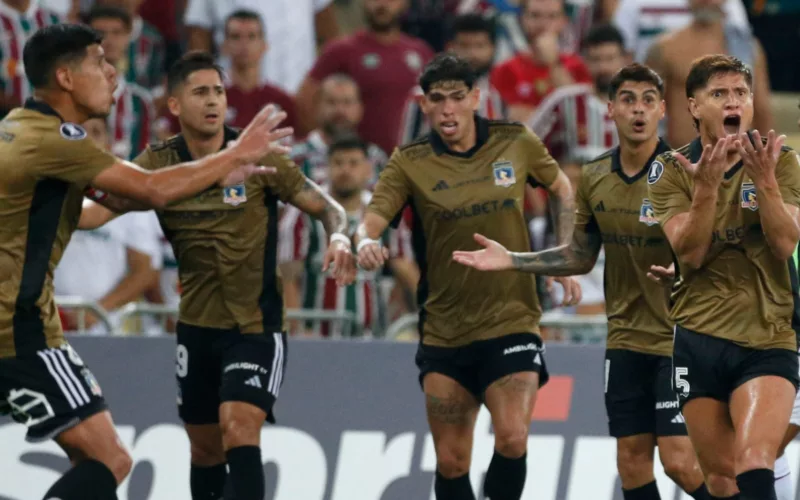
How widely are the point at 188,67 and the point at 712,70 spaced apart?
3.24m

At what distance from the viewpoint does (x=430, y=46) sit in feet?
49.7

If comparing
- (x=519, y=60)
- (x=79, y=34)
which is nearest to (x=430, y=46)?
(x=519, y=60)

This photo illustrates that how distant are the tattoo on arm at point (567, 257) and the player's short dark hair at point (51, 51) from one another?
2.51 meters

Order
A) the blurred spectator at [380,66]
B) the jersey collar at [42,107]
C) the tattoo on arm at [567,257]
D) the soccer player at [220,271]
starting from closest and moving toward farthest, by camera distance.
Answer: the jersey collar at [42,107], the tattoo on arm at [567,257], the soccer player at [220,271], the blurred spectator at [380,66]

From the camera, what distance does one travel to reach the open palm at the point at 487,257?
346 inches

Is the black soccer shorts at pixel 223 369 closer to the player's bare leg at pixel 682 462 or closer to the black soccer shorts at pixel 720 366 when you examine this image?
the player's bare leg at pixel 682 462

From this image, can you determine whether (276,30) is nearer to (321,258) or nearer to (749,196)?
(321,258)

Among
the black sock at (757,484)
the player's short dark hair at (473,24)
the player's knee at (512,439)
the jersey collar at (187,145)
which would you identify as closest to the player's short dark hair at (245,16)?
the player's short dark hair at (473,24)

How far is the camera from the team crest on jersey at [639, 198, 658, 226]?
894 centimetres

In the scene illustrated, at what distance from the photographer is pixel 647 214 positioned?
8.95m

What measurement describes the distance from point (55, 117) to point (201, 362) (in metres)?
2.02

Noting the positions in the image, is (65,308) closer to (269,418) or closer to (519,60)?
(269,418)

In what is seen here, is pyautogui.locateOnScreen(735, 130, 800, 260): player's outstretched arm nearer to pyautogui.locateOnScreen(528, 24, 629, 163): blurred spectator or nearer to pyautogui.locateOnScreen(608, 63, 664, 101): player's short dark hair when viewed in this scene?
pyautogui.locateOnScreen(608, 63, 664, 101): player's short dark hair

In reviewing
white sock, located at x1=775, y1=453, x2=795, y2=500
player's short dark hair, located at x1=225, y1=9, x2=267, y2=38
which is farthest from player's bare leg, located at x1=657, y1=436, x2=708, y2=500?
player's short dark hair, located at x1=225, y1=9, x2=267, y2=38
